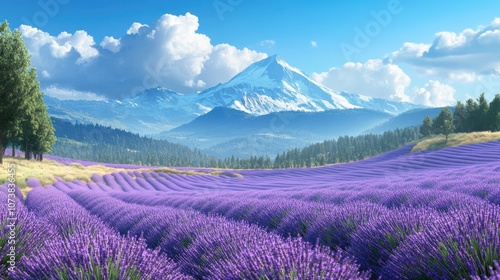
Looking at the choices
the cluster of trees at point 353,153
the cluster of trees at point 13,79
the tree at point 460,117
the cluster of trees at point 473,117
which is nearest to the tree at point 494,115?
the cluster of trees at point 473,117

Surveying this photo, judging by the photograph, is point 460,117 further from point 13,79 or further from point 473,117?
point 13,79

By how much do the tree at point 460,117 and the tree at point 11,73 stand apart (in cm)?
7143

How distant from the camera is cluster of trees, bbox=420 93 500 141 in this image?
64.0 meters

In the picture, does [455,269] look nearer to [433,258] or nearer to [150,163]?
[433,258]

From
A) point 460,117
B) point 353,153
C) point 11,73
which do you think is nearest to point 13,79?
point 11,73

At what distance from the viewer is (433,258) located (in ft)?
8.16

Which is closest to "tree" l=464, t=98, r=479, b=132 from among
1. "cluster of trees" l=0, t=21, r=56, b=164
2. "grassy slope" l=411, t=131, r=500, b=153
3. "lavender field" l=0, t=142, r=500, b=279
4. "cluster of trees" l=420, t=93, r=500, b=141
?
"cluster of trees" l=420, t=93, r=500, b=141

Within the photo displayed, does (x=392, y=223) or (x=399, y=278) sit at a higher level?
(x=392, y=223)

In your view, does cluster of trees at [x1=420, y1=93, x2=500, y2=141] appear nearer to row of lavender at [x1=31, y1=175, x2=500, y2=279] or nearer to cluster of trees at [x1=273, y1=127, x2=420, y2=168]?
cluster of trees at [x1=273, y1=127, x2=420, y2=168]

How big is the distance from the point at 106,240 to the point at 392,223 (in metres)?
2.50

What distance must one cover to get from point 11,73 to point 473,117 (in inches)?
2868

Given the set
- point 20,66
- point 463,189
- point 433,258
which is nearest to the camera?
point 433,258

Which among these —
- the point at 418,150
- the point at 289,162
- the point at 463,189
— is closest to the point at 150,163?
the point at 289,162

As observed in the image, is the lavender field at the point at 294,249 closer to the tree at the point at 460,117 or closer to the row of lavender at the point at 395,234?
the row of lavender at the point at 395,234
